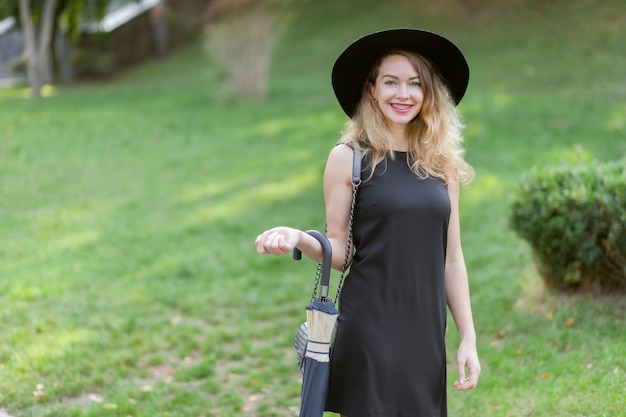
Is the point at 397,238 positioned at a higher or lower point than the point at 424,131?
lower

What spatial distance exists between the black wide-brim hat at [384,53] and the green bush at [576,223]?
2.35m

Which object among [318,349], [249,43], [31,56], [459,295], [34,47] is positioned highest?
[34,47]

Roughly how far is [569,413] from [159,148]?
30.7ft

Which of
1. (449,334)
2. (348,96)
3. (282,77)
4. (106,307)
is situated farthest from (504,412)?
(282,77)

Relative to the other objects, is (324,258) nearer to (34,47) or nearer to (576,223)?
(576,223)

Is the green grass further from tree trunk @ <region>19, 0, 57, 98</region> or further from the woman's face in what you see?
the woman's face

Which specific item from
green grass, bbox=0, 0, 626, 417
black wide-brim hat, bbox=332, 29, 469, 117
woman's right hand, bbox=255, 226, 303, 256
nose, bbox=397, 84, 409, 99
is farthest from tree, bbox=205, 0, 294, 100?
woman's right hand, bbox=255, 226, 303, 256

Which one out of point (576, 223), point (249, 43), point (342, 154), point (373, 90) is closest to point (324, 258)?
point (342, 154)

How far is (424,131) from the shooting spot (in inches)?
112

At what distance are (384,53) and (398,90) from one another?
153 mm

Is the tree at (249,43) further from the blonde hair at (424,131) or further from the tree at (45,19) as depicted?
the blonde hair at (424,131)

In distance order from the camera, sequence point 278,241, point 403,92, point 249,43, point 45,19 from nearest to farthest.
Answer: point 278,241 < point 403,92 < point 249,43 < point 45,19

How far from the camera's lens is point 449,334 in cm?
560

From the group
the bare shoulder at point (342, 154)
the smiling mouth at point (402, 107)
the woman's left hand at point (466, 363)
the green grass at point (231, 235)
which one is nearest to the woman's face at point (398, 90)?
the smiling mouth at point (402, 107)
